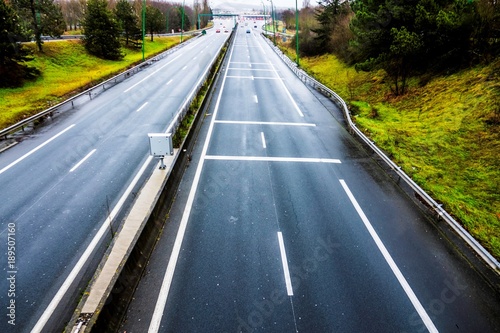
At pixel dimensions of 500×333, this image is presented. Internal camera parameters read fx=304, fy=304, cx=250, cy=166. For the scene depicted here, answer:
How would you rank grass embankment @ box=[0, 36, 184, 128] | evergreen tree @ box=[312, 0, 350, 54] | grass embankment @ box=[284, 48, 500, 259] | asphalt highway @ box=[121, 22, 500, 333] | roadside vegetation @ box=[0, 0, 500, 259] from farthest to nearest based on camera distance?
1. evergreen tree @ box=[312, 0, 350, 54]
2. grass embankment @ box=[0, 36, 184, 128]
3. roadside vegetation @ box=[0, 0, 500, 259]
4. grass embankment @ box=[284, 48, 500, 259]
5. asphalt highway @ box=[121, 22, 500, 333]

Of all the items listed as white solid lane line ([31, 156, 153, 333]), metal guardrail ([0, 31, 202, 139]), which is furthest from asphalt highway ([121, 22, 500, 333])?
metal guardrail ([0, 31, 202, 139])

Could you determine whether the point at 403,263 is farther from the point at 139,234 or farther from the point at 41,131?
the point at 41,131

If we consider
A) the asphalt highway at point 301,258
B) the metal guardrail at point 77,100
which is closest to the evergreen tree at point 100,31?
the metal guardrail at point 77,100

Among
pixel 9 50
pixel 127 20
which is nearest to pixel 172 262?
pixel 9 50

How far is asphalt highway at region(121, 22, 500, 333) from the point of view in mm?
6395

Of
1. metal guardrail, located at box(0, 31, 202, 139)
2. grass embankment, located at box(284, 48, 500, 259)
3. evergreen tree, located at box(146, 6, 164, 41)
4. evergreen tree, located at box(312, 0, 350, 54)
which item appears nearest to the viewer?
grass embankment, located at box(284, 48, 500, 259)

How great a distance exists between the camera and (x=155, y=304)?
6.53 m

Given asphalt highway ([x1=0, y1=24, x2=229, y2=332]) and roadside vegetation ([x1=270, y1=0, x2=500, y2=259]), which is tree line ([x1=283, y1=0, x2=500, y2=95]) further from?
asphalt highway ([x1=0, y1=24, x2=229, y2=332])

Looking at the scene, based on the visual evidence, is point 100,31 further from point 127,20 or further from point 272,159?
point 272,159

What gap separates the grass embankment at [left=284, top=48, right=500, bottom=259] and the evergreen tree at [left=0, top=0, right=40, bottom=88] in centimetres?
2844

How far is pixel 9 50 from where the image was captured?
25.7 m

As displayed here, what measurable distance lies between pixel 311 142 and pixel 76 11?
101701 millimetres

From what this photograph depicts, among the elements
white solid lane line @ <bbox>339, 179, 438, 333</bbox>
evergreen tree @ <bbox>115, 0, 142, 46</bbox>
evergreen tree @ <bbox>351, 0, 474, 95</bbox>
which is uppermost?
evergreen tree @ <bbox>115, 0, 142, 46</bbox>

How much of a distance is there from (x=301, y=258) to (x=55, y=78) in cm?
3284
